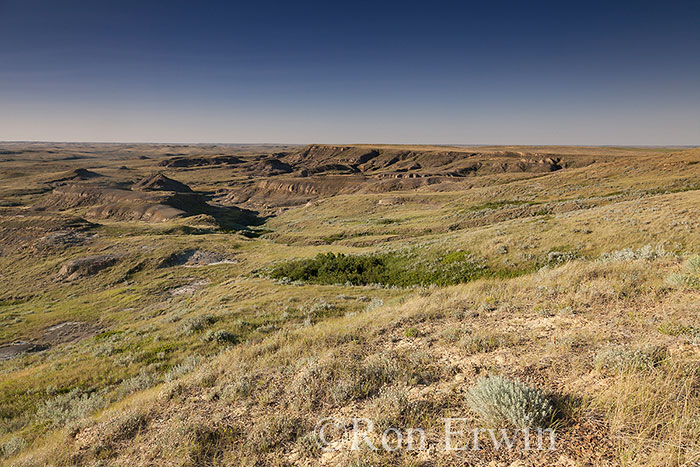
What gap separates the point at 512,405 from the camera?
4137 millimetres

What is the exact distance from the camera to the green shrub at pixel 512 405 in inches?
160

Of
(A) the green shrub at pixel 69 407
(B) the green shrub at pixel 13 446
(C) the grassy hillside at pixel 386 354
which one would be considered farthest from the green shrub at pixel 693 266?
(B) the green shrub at pixel 13 446

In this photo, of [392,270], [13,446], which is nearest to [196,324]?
[13,446]

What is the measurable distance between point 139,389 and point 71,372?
499 cm

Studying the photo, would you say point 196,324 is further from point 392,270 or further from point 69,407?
point 392,270

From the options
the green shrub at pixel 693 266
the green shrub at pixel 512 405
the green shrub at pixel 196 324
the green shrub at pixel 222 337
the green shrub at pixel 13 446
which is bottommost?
the green shrub at pixel 196 324

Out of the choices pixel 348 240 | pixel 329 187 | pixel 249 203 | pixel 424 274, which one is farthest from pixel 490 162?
pixel 424 274

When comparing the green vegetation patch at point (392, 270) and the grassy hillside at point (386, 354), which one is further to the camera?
the green vegetation patch at point (392, 270)

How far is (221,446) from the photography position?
4762 millimetres

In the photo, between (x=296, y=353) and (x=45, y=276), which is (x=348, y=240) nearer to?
(x=296, y=353)

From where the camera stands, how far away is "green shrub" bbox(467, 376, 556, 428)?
4074mm

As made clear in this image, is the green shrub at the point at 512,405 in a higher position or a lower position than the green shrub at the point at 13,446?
higher

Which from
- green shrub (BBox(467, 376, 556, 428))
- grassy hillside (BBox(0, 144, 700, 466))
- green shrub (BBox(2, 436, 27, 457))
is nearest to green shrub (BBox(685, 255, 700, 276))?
grassy hillside (BBox(0, 144, 700, 466))

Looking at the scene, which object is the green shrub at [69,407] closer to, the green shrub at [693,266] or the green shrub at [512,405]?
the green shrub at [512,405]
